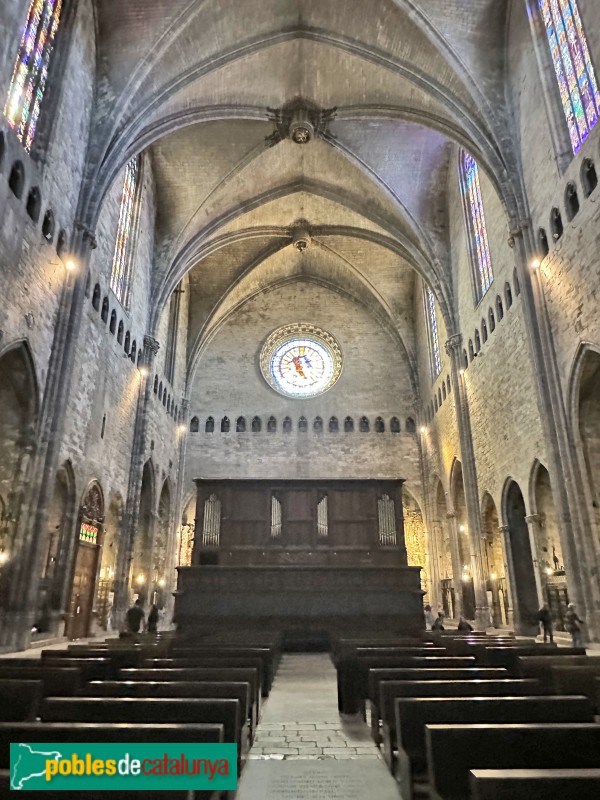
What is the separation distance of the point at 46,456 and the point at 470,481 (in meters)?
15.0

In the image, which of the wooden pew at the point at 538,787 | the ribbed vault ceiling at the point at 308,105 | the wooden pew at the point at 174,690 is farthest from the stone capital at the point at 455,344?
the wooden pew at the point at 538,787

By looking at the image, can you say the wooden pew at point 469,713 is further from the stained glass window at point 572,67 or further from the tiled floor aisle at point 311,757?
the stained glass window at point 572,67

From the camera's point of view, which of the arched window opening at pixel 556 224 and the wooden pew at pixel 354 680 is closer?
the wooden pew at pixel 354 680

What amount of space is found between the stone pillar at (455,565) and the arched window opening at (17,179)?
66.1 ft

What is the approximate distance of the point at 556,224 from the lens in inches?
549

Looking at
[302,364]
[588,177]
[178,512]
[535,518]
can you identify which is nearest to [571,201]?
[588,177]

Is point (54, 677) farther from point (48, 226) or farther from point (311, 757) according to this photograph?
point (48, 226)

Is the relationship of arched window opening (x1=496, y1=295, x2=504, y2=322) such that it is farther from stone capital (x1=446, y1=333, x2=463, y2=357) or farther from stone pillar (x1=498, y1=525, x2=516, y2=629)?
stone pillar (x1=498, y1=525, x2=516, y2=629)

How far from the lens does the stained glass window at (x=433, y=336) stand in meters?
26.3

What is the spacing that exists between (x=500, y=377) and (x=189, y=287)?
19.0 metres

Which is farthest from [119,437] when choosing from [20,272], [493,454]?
[493,454]

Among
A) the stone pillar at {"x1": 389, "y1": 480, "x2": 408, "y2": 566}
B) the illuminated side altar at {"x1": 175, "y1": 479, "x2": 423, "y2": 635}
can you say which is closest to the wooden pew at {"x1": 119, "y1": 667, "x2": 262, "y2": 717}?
the illuminated side altar at {"x1": 175, "y1": 479, "x2": 423, "y2": 635}

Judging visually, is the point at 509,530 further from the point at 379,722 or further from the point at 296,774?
the point at 296,774

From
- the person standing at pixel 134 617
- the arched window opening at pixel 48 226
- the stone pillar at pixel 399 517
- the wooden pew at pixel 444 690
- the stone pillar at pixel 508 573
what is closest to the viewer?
the wooden pew at pixel 444 690
